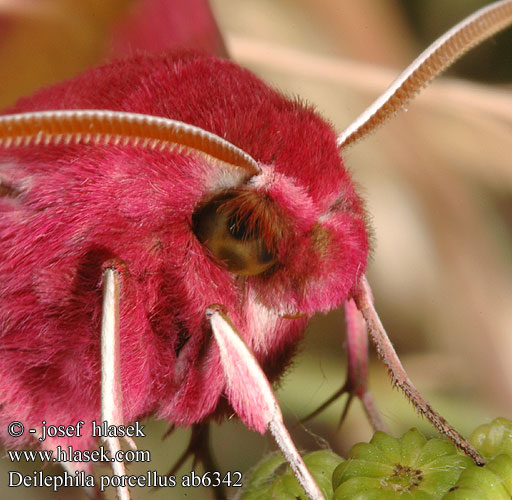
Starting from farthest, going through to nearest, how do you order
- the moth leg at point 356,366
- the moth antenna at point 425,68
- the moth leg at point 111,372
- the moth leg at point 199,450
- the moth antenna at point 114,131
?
the moth leg at point 356,366
the moth leg at point 199,450
the moth antenna at point 425,68
the moth leg at point 111,372
the moth antenna at point 114,131

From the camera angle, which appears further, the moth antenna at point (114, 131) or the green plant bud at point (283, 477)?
the green plant bud at point (283, 477)

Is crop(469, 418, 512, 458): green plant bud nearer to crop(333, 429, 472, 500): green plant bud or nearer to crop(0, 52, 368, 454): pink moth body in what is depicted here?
crop(333, 429, 472, 500): green plant bud

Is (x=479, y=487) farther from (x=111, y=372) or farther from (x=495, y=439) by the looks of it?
(x=111, y=372)

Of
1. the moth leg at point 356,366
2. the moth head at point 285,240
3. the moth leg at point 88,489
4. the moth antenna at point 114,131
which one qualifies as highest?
the moth antenna at point 114,131

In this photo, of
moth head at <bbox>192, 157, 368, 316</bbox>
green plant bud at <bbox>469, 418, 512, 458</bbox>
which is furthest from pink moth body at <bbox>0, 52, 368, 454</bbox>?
green plant bud at <bbox>469, 418, 512, 458</bbox>

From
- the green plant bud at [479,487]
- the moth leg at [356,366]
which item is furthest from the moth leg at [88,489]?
the green plant bud at [479,487]

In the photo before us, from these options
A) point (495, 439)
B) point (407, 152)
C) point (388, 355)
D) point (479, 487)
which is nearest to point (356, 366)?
point (388, 355)

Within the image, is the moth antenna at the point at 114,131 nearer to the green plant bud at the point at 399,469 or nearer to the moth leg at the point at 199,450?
the green plant bud at the point at 399,469
